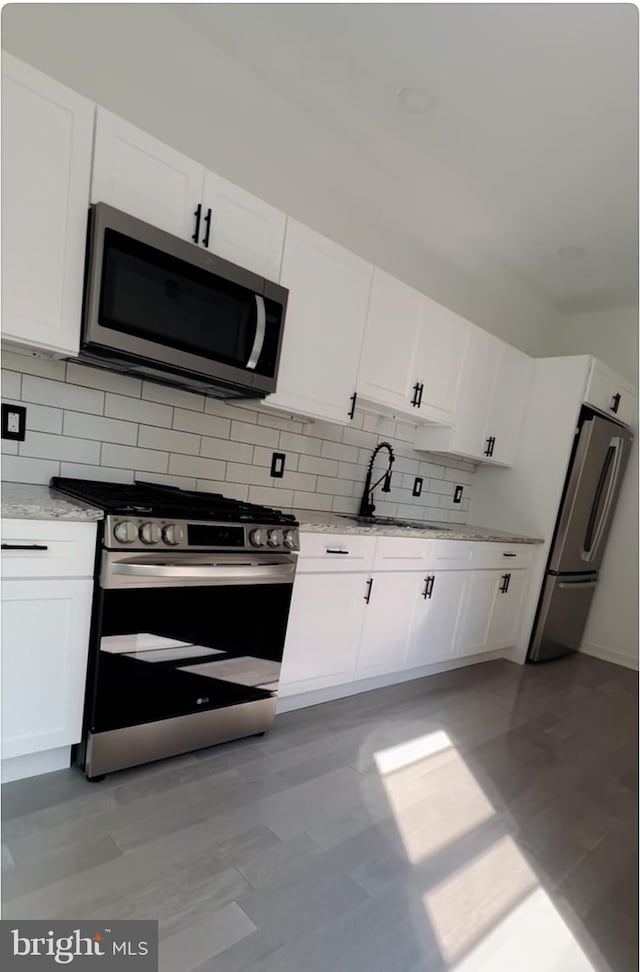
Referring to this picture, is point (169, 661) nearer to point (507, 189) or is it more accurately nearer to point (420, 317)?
point (420, 317)

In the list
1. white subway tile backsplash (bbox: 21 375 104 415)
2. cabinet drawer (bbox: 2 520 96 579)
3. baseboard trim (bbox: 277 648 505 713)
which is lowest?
baseboard trim (bbox: 277 648 505 713)

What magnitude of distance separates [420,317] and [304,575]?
174 cm

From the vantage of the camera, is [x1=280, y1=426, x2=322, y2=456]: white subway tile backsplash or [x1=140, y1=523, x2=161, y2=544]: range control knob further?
[x1=280, y1=426, x2=322, y2=456]: white subway tile backsplash

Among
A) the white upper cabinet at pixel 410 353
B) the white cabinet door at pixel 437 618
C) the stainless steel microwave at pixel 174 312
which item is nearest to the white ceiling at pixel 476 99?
the white upper cabinet at pixel 410 353

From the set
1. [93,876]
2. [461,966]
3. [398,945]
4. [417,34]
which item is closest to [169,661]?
[93,876]

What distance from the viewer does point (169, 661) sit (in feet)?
5.81

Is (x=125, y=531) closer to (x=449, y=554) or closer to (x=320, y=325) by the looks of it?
(x=320, y=325)

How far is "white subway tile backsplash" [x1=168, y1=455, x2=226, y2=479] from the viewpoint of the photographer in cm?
237

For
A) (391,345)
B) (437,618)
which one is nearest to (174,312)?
(391,345)

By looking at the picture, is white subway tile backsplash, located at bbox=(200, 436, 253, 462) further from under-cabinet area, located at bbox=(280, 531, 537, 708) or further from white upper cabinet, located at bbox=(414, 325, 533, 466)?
white upper cabinet, located at bbox=(414, 325, 533, 466)

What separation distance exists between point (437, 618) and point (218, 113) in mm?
2919

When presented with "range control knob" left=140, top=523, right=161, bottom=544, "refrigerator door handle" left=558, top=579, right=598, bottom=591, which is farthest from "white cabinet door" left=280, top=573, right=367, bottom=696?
"refrigerator door handle" left=558, top=579, right=598, bottom=591

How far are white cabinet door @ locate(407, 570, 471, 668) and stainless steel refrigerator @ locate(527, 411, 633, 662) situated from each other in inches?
38.5

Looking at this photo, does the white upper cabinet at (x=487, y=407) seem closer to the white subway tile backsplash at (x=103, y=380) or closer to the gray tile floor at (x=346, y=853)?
the gray tile floor at (x=346, y=853)
